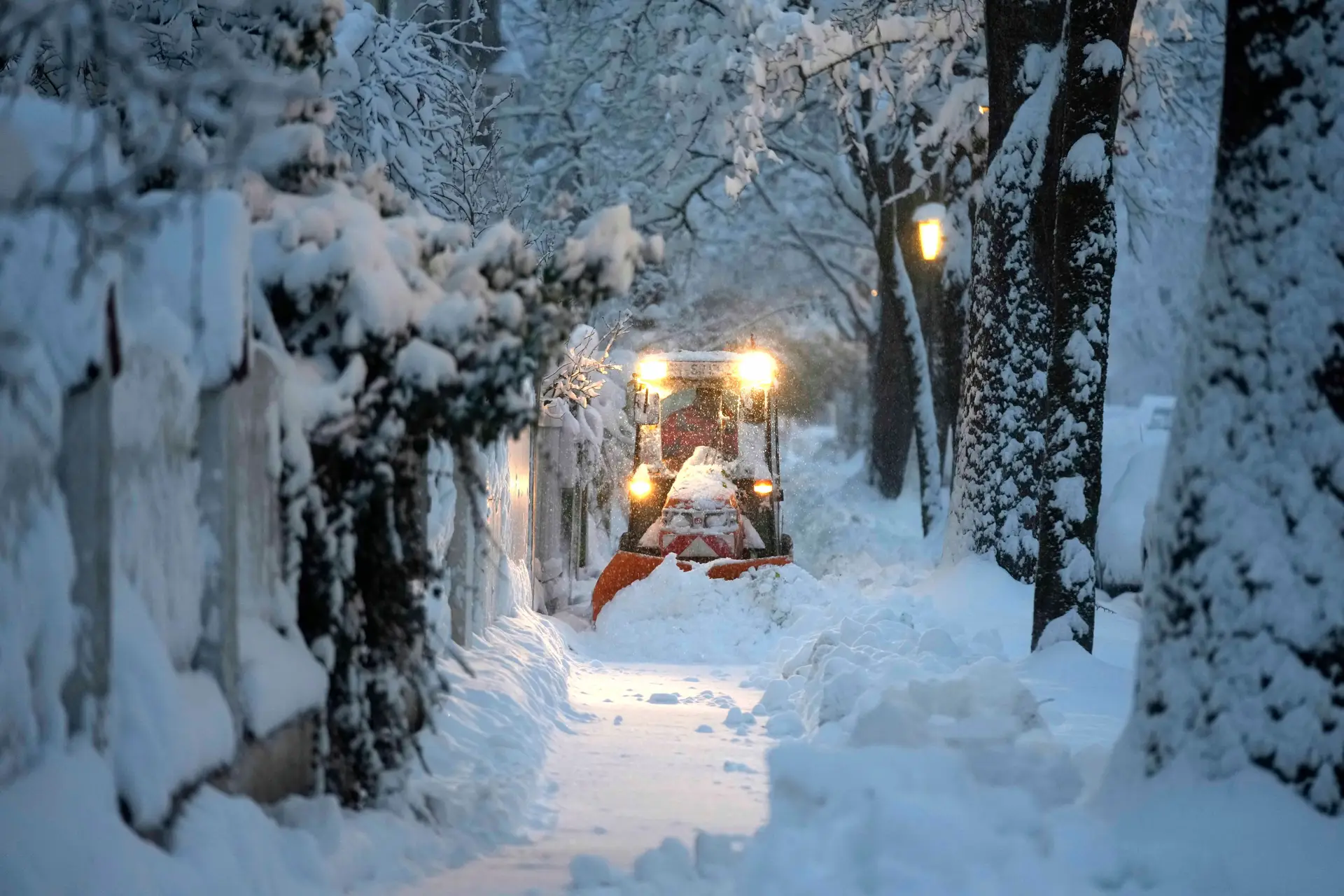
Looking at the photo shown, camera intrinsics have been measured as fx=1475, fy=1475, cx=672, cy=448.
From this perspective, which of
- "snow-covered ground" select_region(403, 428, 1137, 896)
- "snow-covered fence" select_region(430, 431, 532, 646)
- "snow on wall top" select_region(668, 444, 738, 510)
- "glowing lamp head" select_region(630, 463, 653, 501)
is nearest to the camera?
"snow-covered ground" select_region(403, 428, 1137, 896)

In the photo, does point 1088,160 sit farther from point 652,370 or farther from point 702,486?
point 652,370

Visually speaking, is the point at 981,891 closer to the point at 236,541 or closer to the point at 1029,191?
the point at 236,541

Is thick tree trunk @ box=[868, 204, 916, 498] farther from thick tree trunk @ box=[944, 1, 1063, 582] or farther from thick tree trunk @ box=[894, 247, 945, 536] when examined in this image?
thick tree trunk @ box=[944, 1, 1063, 582]

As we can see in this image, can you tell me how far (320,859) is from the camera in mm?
4633

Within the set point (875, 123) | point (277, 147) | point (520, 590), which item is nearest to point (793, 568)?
point (520, 590)

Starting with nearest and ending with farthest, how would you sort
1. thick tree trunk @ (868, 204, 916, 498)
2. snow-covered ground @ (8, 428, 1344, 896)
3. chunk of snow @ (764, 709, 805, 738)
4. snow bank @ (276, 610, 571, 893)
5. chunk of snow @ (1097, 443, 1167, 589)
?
1. snow-covered ground @ (8, 428, 1344, 896)
2. snow bank @ (276, 610, 571, 893)
3. chunk of snow @ (764, 709, 805, 738)
4. chunk of snow @ (1097, 443, 1167, 589)
5. thick tree trunk @ (868, 204, 916, 498)

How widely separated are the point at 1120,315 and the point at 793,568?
26.8 meters

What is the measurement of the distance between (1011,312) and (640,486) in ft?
16.2

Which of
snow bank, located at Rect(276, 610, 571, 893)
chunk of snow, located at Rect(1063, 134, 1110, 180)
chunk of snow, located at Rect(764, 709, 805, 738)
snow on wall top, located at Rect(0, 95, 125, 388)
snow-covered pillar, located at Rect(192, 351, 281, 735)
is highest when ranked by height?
chunk of snow, located at Rect(1063, 134, 1110, 180)

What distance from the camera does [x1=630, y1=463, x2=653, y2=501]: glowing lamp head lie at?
53.0ft

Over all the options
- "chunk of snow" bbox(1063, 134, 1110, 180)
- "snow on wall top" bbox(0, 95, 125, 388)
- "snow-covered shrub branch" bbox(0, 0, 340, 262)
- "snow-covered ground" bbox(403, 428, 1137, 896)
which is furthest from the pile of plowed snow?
"snow on wall top" bbox(0, 95, 125, 388)

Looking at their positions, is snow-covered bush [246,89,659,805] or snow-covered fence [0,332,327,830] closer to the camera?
snow-covered fence [0,332,327,830]

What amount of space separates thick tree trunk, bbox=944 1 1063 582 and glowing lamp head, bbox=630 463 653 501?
3.94m

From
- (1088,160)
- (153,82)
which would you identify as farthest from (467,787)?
(1088,160)
